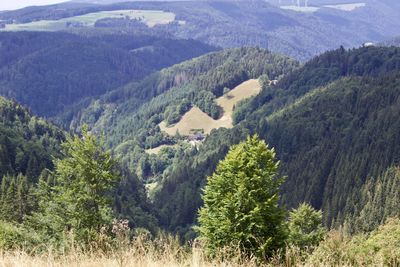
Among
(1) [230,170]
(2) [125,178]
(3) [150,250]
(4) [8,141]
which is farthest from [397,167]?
(3) [150,250]

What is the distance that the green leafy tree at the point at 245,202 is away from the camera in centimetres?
3219

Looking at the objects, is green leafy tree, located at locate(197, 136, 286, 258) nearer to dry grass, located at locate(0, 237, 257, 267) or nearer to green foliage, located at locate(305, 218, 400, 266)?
green foliage, located at locate(305, 218, 400, 266)

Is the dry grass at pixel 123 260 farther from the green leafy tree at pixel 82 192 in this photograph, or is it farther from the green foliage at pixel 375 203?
the green foliage at pixel 375 203

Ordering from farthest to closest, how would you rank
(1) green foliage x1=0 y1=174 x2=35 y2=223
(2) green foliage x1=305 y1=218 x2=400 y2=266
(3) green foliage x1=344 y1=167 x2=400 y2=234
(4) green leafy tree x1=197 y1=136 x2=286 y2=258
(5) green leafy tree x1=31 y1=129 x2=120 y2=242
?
(3) green foliage x1=344 y1=167 x2=400 y2=234 → (1) green foliage x1=0 y1=174 x2=35 y2=223 → (5) green leafy tree x1=31 y1=129 x2=120 y2=242 → (4) green leafy tree x1=197 y1=136 x2=286 y2=258 → (2) green foliage x1=305 y1=218 x2=400 y2=266

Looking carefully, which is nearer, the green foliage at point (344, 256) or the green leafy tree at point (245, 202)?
the green foliage at point (344, 256)

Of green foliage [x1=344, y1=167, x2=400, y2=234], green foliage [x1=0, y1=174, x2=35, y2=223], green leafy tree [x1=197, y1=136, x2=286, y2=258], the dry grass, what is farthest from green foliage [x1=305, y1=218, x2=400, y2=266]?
green foliage [x1=344, y1=167, x2=400, y2=234]

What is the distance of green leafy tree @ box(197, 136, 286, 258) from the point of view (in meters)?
32.2

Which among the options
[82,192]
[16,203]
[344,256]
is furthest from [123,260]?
[16,203]

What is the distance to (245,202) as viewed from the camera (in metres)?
33.9

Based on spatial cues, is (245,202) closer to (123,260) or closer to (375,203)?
(123,260)

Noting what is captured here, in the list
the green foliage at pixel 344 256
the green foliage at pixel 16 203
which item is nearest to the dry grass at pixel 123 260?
the green foliage at pixel 344 256

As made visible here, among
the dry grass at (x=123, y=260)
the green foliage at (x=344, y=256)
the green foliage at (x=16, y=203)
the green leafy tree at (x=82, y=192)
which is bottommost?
the green foliage at (x=16, y=203)

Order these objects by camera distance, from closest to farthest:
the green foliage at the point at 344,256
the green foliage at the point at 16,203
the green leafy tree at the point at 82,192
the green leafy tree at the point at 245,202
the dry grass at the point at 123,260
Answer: the dry grass at the point at 123,260 < the green foliage at the point at 344,256 < the green leafy tree at the point at 245,202 < the green leafy tree at the point at 82,192 < the green foliage at the point at 16,203

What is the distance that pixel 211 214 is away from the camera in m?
34.8
